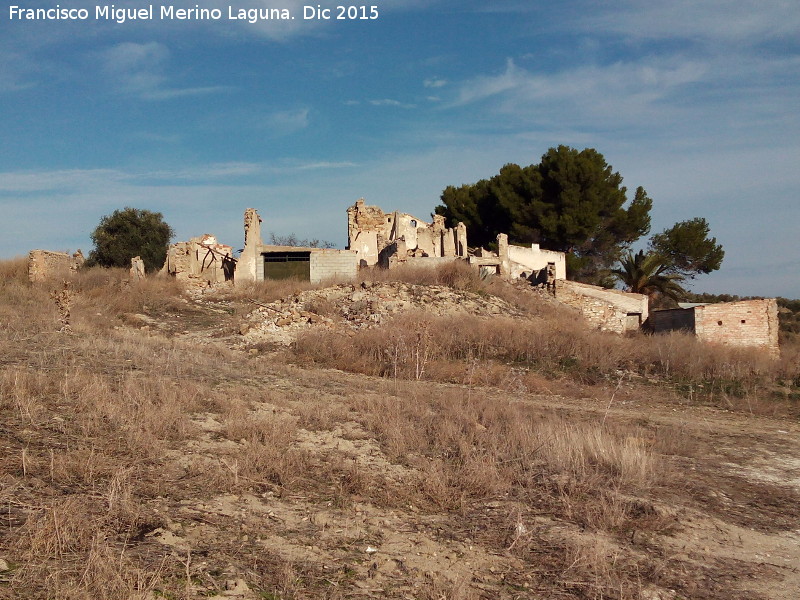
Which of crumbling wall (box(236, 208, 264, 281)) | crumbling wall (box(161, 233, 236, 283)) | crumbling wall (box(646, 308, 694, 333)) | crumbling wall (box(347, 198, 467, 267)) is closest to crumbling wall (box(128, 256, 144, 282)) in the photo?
crumbling wall (box(161, 233, 236, 283))

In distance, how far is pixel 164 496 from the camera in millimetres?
5180

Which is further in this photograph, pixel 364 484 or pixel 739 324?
pixel 739 324

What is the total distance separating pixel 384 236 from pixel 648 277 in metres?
13.0

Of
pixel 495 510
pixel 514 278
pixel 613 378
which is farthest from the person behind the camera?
pixel 514 278

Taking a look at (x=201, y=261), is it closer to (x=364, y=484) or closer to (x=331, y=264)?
(x=331, y=264)

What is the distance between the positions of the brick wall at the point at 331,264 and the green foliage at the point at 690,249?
56.1 ft

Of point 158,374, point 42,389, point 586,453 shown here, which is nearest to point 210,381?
point 158,374

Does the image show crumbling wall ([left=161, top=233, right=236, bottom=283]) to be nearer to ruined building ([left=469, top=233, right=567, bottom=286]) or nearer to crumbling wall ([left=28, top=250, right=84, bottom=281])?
crumbling wall ([left=28, top=250, right=84, bottom=281])

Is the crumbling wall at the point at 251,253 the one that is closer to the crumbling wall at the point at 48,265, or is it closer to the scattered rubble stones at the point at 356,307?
the scattered rubble stones at the point at 356,307

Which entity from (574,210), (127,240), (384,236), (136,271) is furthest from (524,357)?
(127,240)

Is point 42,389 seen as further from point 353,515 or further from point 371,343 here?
point 371,343

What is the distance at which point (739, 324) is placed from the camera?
22.9 metres

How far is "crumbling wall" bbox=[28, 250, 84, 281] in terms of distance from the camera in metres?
23.1

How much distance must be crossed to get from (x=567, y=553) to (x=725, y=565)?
1287mm
